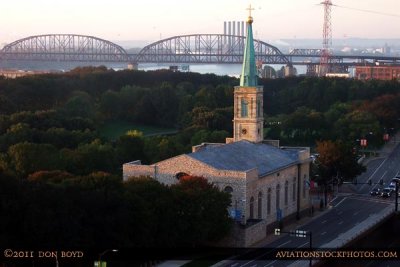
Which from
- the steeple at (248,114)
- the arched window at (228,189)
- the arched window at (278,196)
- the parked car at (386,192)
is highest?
the steeple at (248,114)

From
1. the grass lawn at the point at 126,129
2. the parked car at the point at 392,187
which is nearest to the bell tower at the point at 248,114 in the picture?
the parked car at the point at 392,187

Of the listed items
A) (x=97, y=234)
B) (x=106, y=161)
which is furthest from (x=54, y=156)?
(x=97, y=234)

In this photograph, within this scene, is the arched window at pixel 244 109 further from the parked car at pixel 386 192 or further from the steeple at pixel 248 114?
the parked car at pixel 386 192

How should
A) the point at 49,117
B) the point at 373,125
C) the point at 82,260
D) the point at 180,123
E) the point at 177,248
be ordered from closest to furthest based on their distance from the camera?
the point at 82,260, the point at 177,248, the point at 49,117, the point at 373,125, the point at 180,123

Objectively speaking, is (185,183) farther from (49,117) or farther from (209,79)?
(209,79)

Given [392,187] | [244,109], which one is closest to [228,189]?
[244,109]

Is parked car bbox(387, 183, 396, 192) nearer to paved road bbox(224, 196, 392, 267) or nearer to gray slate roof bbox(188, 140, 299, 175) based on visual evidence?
paved road bbox(224, 196, 392, 267)
